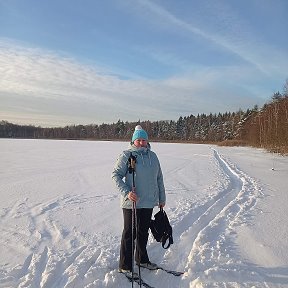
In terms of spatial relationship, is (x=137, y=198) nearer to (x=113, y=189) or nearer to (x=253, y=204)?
(x=253, y=204)

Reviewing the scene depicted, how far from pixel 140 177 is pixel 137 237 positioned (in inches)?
32.5

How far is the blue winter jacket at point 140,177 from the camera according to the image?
14.3ft

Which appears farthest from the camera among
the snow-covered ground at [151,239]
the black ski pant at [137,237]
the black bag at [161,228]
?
the black bag at [161,228]

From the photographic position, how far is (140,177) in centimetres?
439

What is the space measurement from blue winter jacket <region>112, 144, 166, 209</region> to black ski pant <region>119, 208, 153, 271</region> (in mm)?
124

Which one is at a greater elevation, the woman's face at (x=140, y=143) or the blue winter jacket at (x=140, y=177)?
the woman's face at (x=140, y=143)

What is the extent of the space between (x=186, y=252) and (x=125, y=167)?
5.83 feet

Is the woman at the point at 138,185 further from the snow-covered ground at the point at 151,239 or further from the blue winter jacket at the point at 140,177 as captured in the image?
the snow-covered ground at the point at 151,239

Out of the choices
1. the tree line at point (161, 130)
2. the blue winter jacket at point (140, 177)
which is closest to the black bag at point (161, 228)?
the blue winter jacket at point (140, 177)

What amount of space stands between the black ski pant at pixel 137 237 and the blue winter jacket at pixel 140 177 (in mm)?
124

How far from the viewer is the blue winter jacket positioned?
171 inches

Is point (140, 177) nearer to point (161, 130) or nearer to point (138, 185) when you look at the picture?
point (138, 185)

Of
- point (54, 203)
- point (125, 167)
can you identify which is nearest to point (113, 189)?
point (54, 203)

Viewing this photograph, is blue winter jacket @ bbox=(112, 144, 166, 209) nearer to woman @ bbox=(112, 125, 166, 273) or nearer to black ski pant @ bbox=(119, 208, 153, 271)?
woman @ bbox=(112, 125, 166, 273)
